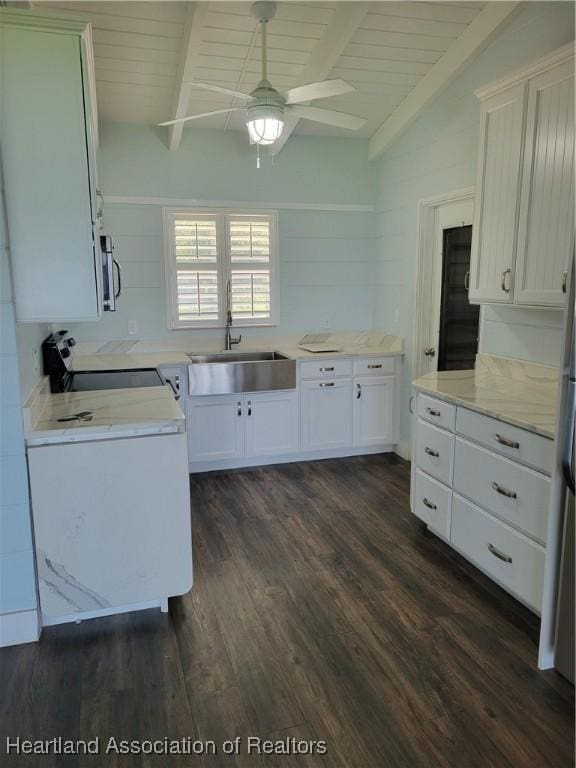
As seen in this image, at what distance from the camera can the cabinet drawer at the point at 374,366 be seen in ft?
15.0

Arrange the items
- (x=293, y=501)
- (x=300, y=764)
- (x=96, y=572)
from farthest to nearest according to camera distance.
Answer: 1. (x=293, y=501)
2. (x=96, y=572)
3. (x=300, y=764)

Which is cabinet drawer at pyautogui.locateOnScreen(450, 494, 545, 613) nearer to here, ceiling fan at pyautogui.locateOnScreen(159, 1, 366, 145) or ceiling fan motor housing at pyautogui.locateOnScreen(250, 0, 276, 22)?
ceiling fan at pyautogui.locateOnScreen(159, 1, 366, 145)

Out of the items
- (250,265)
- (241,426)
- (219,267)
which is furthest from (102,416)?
(250,265)

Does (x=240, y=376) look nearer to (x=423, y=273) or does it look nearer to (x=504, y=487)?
(x=423, y=273)

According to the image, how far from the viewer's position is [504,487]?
246 centimetres

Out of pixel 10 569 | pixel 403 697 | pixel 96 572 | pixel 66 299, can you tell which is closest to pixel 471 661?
pixel 403 697

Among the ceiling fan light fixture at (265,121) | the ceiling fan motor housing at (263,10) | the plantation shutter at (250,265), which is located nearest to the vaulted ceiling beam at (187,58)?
the ceiling fan motor housing at (263,10)

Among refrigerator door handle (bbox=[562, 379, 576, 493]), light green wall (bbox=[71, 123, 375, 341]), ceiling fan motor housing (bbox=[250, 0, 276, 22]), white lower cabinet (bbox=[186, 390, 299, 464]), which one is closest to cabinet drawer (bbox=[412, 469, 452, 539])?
A: refrigerator door handle (bbox=[562, 379, 576, 493])

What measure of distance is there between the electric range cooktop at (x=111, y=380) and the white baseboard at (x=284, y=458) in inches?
42.3

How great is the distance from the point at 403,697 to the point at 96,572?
4.37 ft

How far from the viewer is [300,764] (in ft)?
5.57

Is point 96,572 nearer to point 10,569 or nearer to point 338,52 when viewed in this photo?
point 10,569

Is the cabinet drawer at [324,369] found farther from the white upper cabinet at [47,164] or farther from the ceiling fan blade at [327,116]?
the white upper cabinet at [47,164]

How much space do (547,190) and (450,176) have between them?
1.37 m
